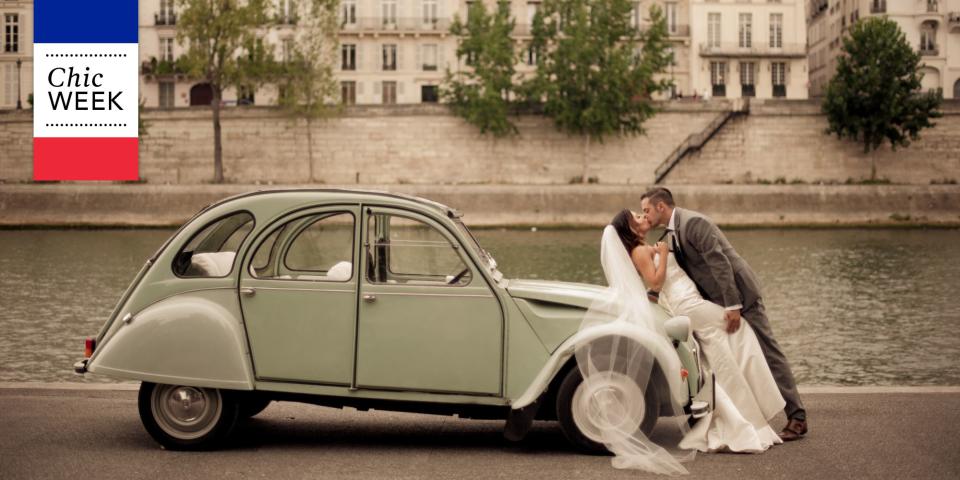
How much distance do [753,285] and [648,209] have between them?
92 centimetres

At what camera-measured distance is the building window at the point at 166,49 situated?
6056 centimetres

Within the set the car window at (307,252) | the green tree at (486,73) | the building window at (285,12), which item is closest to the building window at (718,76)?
the green tree at (486,73)

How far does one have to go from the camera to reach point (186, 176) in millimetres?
52156

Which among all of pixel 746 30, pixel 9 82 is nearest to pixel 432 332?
pixel 9 82

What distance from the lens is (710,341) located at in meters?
7.94

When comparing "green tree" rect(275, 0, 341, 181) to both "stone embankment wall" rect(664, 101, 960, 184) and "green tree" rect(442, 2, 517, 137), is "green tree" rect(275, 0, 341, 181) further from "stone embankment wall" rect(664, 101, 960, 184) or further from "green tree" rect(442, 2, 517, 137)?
"stone embankment wall" rect(664, 101, 960, 184)

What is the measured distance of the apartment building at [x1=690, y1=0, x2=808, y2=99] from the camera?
61.2 m

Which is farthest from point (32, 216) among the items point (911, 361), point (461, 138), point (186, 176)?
point (911, 361)

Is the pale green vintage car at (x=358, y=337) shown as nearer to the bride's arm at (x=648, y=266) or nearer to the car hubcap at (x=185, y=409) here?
the car hubcap at (x=185, y=409)

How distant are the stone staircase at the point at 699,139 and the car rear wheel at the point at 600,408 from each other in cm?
4487

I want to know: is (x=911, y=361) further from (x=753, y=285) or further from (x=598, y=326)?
Result: (x=598, y=326)

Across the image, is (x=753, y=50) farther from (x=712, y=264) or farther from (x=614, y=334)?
(x=614, y=334)

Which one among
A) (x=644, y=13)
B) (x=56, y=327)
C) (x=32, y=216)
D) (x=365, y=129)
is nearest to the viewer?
(x=56, y=327)

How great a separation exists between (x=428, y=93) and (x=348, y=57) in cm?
461
